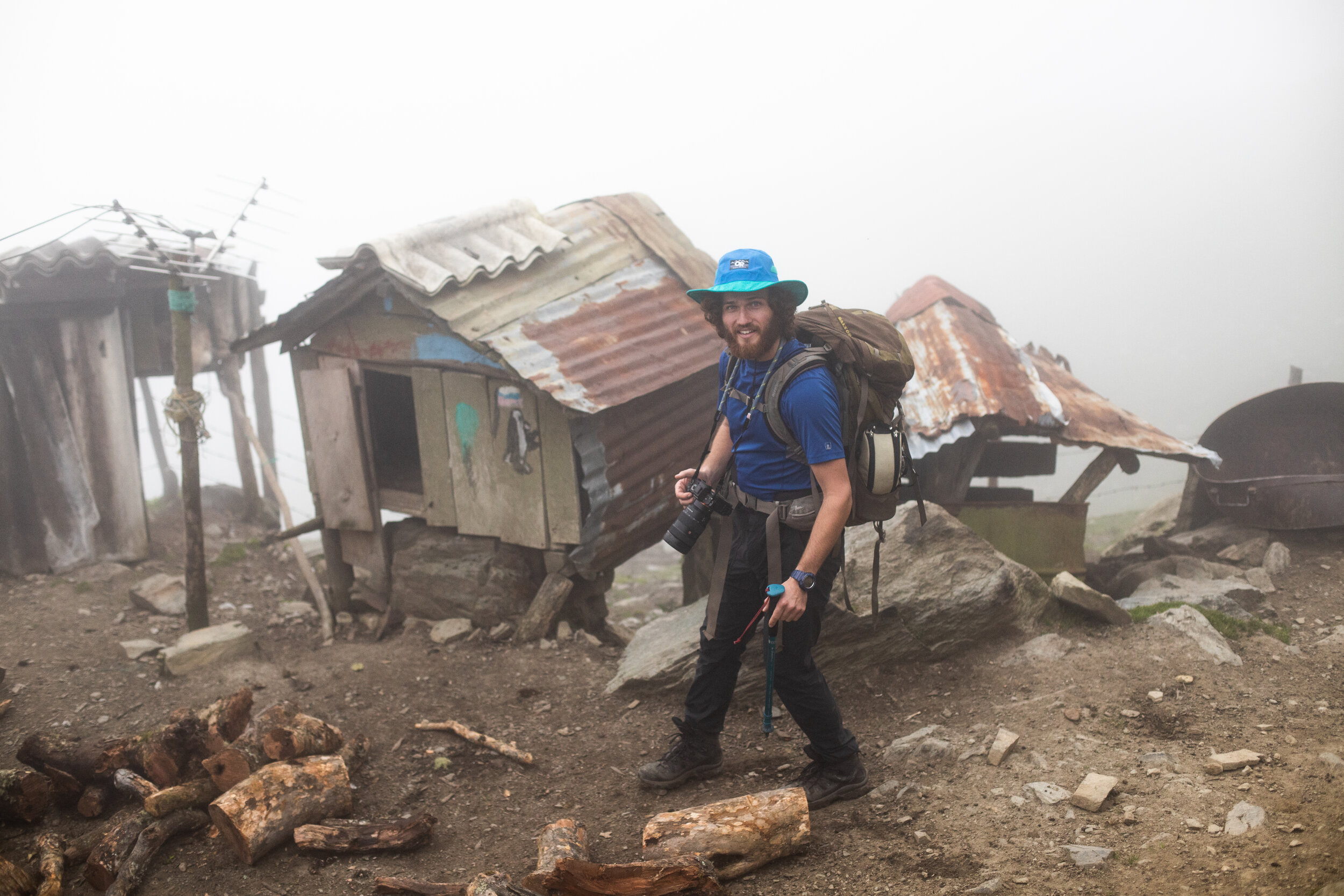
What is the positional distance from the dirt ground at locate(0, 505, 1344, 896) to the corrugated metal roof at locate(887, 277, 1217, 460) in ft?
5.33

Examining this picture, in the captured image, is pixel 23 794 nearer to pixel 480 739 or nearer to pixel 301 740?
pixel 301 740

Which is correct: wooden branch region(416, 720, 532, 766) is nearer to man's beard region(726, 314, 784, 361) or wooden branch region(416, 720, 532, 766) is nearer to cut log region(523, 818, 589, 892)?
cut log region(523, 818, 589, 892)

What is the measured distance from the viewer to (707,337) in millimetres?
7336

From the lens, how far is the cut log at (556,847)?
3016 millimetres

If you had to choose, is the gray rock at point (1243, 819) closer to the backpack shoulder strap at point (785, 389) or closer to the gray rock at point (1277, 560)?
the backpack shoulder strap at point (785, 389)

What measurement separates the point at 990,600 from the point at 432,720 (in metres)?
3.66

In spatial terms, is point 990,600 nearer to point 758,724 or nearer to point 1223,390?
point 758,724

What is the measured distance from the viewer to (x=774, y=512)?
3412 millimetres

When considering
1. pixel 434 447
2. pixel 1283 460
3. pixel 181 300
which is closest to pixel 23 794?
pixel 434 447

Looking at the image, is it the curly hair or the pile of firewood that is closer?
the curly hair

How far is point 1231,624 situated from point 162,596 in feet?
29.8

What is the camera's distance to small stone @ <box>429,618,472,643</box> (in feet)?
22.2

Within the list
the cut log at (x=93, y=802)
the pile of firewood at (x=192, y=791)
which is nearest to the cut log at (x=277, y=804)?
the pile of firewood at (x=192, y=791)

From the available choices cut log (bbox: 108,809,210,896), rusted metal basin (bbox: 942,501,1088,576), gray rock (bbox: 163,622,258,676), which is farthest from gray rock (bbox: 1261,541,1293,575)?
gray rock (bbox: 163,622,258,676)
